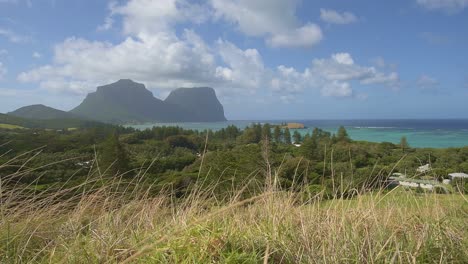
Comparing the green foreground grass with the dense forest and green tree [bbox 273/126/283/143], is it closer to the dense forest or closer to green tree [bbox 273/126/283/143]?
the dense forest

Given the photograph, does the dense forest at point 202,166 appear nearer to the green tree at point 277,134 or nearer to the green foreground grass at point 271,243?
the green foreground grass at point 271,243

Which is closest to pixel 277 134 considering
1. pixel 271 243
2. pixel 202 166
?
pixel 202 166

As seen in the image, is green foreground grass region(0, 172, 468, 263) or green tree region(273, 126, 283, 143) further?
green tree region(273, 126, 283, 143)

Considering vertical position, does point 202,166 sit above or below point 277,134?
above

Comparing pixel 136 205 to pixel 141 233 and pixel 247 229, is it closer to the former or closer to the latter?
pixel 141 233

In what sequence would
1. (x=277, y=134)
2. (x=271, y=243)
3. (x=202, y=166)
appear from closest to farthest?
(x=271, y=243) → (x=202, y=166) → (x=277, y=134)

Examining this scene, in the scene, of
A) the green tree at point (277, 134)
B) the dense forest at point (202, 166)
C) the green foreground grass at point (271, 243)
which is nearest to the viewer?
the green foreground grass at point (271, 243)

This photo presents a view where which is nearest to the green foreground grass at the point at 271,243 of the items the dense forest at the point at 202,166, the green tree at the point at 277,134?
the dense forest at the point at 202,166

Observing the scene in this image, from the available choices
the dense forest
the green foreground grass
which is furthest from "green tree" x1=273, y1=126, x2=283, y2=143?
the green foreground grass

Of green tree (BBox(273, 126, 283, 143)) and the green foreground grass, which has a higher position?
the green foreground grass

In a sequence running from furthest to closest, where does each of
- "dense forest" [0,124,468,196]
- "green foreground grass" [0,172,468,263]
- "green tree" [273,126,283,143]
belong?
"green tree" [273,126,283,143]
"dense forest" [0,124,468,196]
"green foreground grass" [0,172,468,263]

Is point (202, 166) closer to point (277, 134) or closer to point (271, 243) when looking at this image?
point (271, 243)

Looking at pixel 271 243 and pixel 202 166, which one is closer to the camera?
pixel 271 243

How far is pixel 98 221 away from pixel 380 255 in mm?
2313
